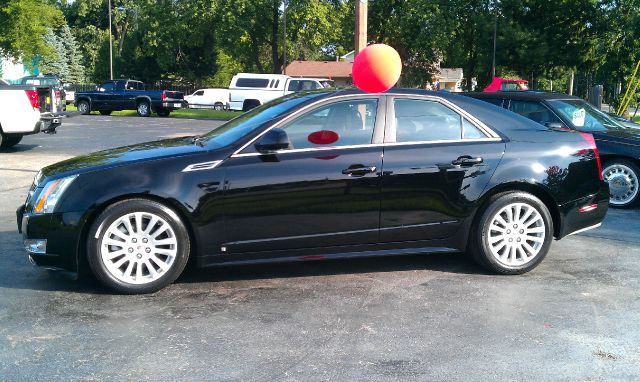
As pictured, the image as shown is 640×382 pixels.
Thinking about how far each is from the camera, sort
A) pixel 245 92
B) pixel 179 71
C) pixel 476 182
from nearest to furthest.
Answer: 1. pixel 476 182
2. pixel 245 92
3. pixel 179 71

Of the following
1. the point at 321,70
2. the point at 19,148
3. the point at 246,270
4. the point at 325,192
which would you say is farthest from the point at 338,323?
the point at 321,70

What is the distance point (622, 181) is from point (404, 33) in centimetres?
3510

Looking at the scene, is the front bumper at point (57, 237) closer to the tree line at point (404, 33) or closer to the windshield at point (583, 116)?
the windshield at point (583, 116)

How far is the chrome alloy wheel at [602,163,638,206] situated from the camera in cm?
881

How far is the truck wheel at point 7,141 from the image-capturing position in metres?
13.9

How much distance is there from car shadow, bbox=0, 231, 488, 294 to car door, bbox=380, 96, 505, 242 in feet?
1.79

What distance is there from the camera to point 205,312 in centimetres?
469

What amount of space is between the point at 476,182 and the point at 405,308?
1341mm

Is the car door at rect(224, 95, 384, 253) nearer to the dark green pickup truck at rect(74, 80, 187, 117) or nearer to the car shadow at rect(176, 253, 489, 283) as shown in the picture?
the car shadow at rect(176, 253, 489, 283)

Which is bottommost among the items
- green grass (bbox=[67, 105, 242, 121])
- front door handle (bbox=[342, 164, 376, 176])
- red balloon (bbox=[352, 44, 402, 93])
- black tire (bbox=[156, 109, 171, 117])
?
green grass (bbox=[67, 105, 242, 121])

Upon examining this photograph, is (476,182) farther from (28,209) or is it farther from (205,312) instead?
(28,209)

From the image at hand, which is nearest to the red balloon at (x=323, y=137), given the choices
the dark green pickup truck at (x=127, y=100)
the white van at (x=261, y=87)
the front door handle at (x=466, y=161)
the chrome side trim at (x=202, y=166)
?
the chrome side trim at (x=202, y=166)

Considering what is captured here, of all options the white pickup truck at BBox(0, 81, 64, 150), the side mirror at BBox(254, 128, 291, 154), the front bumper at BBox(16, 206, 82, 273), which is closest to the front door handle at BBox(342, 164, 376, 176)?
the side mirror at BBox(254, 128, 291, 154)

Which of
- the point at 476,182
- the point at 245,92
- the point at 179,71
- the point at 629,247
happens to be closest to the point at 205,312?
the point at 476,182
